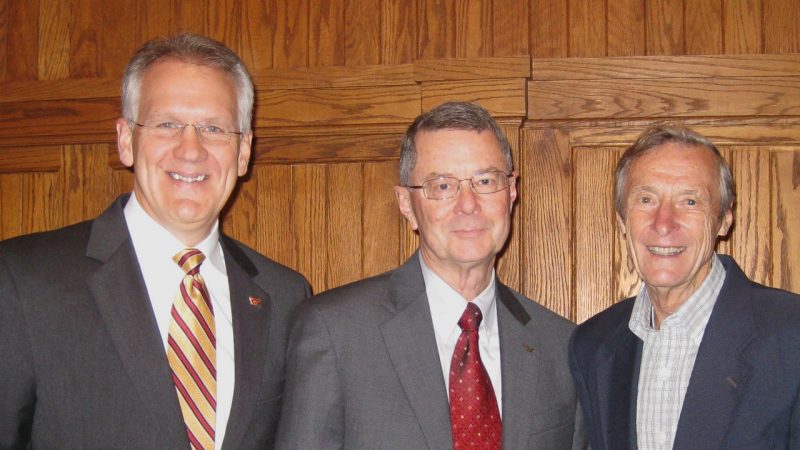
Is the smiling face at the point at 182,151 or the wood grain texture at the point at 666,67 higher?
the wood grain texture at the point at 666,67

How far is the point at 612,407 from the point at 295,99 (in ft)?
4.87

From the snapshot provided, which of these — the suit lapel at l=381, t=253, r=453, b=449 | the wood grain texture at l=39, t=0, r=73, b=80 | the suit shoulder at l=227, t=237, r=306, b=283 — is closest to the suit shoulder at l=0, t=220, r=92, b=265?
the suit shoulder at l=227, t=237, r=306, b=283

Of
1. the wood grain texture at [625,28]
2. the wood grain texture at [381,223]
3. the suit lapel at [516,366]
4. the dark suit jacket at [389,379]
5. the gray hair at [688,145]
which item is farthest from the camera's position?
the wood grain texture at [381,223]

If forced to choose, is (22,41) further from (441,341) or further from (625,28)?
(625,28)

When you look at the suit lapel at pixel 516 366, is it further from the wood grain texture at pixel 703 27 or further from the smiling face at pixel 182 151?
the wood grain texture at pixel 703 27

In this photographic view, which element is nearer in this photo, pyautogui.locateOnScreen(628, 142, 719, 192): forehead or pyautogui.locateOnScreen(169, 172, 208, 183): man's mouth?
pyautogui.locateOnScreen(169, 172, 208, 183): man's mouth

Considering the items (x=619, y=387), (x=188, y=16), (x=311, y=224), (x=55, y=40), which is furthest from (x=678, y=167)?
(x=55, y=40)

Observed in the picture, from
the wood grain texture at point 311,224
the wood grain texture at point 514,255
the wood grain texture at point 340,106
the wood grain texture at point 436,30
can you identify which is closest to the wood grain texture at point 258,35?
the wood grain texture at point 340,106

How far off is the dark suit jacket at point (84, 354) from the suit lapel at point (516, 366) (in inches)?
25.4

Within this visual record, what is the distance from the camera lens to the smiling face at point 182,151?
2012 millimetres

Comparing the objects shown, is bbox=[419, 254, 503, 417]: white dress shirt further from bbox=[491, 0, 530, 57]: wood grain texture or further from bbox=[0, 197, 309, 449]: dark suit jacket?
bbox=[491, 0, 530, 57]: wood grain texture

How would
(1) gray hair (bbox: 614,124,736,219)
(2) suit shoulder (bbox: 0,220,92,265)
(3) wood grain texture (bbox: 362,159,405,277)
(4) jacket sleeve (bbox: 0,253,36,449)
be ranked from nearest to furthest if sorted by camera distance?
(4) jacket sleeve (bbox: 0,253,36,449), (2) suit shoulder (bbox: 0,220,92,265), (1) gray hair (bbox: 614,124,736,219), (3) wood grain texture (bbox: 362,159,405,277)

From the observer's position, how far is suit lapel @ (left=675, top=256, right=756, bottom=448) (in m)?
1.95

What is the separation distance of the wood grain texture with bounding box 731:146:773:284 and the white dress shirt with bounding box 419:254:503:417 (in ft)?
3.14
